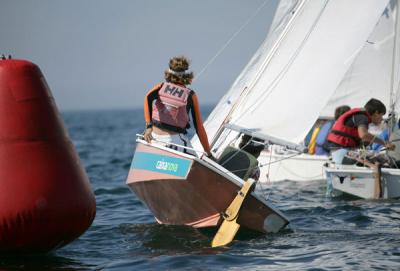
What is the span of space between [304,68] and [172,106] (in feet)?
7.34

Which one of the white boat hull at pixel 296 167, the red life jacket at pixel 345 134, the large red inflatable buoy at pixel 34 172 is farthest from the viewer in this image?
the white boat hull at pixel 296 167

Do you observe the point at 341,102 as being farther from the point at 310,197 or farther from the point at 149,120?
the point at 149,120

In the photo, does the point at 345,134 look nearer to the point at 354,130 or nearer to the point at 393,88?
the point at 354,130

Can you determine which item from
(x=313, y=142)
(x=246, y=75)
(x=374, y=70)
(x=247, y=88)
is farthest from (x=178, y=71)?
(x=374, y=70)

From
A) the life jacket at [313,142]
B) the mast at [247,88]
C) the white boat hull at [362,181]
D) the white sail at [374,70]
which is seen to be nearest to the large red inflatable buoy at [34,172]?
→ the mast at [247,88]

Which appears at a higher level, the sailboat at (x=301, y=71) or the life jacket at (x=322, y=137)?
the sailboat at (x=301, y=71)

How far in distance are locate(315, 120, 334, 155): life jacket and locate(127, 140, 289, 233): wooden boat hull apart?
5682mm

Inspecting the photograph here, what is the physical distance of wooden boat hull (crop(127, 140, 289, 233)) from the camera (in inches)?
341

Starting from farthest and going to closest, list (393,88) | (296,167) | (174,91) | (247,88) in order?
(296,167)
(393,88)
(247,88)
(174,91)

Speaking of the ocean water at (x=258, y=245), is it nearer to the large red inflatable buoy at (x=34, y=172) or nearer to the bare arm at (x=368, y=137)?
the large red inflatable buoy at (x=34, y=172)

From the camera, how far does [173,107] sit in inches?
354

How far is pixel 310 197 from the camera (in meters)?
13.0

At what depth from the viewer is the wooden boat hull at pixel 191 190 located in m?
8.66

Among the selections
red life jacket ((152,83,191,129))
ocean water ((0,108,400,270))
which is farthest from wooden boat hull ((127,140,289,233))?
red life jacket ((152,83,191,129))
